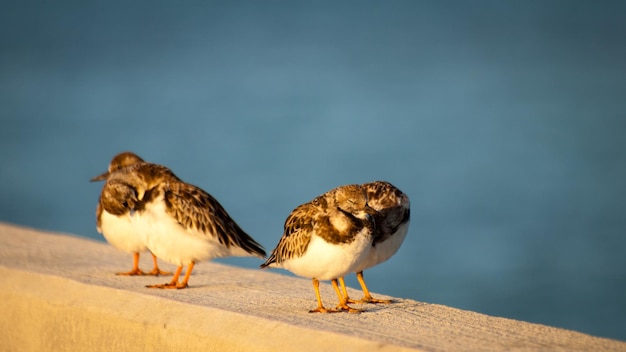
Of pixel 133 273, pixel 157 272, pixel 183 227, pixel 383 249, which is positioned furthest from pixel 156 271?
pixel 383 249

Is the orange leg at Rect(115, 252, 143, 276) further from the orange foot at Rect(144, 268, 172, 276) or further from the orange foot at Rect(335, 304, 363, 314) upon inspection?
the orange foot at Rect(335, 304, 363, 314)

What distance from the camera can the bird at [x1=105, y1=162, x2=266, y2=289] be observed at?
470 centimetres

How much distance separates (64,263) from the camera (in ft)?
17.5

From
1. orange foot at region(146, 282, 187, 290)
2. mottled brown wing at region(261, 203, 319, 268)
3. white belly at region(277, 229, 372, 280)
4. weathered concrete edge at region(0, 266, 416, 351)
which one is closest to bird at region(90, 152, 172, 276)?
orange foot at region(146, 282, 187, 290)

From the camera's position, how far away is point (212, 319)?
4.01 meters

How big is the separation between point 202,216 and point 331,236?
957mm

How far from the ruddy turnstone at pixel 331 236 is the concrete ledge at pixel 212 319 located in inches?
7.6

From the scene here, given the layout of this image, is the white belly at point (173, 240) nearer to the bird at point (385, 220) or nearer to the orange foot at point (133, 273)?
the orange foot at point (133, 273)

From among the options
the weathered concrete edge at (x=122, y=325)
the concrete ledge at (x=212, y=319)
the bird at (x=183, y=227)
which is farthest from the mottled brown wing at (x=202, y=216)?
the weathered concrete edge at (x=122, y=325)

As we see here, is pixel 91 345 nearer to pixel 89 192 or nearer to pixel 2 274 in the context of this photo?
pixel 2 274

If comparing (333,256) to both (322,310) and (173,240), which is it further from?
(173,240)

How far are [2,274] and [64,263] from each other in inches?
15.8

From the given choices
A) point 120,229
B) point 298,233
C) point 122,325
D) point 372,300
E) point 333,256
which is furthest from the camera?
point 120,229

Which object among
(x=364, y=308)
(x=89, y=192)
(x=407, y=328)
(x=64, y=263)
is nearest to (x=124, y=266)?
(x=64, y=263)
